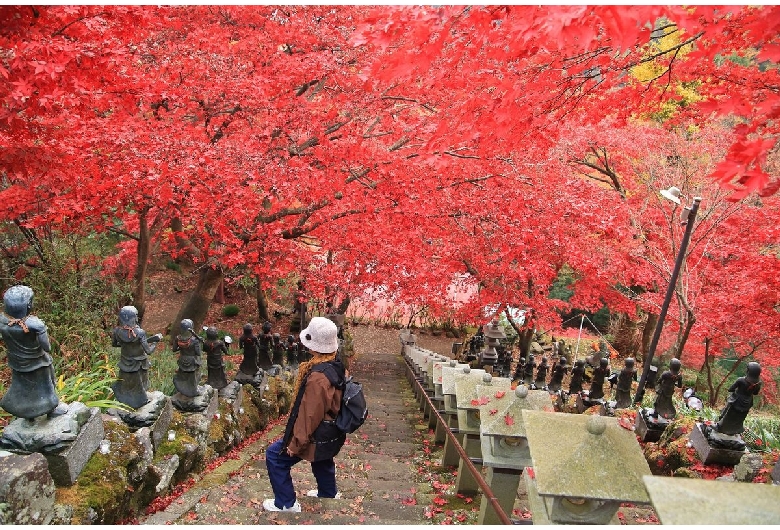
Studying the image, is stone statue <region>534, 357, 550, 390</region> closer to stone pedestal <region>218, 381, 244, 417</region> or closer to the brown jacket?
stone pedestal <region>218, 381, 244, 417</region>

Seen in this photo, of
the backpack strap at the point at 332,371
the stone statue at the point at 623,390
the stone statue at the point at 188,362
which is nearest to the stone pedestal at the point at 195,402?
the stone statue at the point at 188,362

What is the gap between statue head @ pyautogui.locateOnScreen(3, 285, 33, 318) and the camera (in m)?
3.32

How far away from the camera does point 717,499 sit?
72.8 inches

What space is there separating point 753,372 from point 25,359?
5771 millimetres

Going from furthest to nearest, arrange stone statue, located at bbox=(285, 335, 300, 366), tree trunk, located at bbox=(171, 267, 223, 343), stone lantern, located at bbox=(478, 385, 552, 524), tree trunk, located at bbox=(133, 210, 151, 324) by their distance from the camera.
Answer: tree trunk, located at bbox=(171, 267, 223, 343), tree trunk, located at bbox=(133, 210, 151, 324), stone statue, located at bbox=(285, 335, 300, 366), stone lantern, located at bbox=(478, 385, 552, 524)

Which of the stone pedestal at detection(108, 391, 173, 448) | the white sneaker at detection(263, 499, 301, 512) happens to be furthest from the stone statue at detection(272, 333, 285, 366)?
the white sneaker at detection(263, 499, 301, 512)

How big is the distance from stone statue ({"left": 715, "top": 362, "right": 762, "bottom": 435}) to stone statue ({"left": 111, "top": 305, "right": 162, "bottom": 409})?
5.27 metres

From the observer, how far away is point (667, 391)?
592cm

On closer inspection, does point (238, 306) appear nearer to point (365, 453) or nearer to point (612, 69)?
point (365, 453)

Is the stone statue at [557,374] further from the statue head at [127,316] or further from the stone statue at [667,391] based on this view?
the statue head at [127,316]

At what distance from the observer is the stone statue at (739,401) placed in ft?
14.8

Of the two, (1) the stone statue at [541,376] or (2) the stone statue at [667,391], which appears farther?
(1) the stone statue at [541,376]

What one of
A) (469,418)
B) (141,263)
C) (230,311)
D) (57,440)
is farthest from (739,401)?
(230,311)

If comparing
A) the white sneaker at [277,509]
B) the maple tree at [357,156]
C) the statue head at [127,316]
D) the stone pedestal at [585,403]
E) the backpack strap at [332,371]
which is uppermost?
the maple tree at [357,156]
